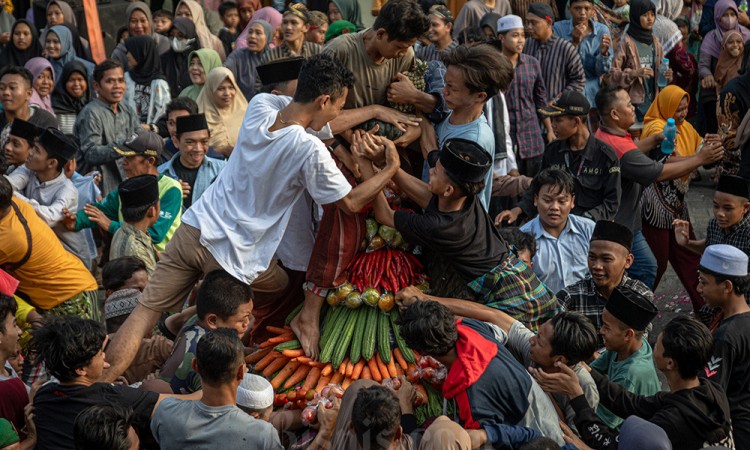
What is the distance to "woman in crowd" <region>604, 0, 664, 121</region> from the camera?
1016 centimetres

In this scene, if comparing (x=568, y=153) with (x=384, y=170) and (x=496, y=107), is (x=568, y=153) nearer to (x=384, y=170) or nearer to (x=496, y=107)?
(x=496, y=107)

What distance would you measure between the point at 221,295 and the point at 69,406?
2.92 feet

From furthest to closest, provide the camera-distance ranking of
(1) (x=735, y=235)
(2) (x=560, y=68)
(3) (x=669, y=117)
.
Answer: (2) (x=560, y=68) → (3) (x=669, y=117) → (1) (x=735, y=235)

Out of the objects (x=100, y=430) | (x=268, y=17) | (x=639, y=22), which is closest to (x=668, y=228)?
(x=639, y=22)

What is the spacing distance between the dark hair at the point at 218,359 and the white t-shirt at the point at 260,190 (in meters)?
0.79

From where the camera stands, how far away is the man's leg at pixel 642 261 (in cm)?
732

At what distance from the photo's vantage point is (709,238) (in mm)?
6867

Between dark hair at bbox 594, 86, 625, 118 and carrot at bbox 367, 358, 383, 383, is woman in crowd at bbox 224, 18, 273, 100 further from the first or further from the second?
carrot at bbox 367, 358, 383, 383

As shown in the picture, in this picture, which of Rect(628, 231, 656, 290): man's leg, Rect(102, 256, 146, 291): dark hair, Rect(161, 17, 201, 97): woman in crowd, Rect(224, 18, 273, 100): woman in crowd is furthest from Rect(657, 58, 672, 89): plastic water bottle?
Rect(102, 256, 146, 291): dark hair

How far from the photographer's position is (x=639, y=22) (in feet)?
34.1

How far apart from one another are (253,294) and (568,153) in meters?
2.81

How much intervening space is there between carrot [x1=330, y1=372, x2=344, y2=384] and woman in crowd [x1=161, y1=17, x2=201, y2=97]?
639 centimetres

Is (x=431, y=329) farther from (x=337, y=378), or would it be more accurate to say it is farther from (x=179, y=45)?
(x=179, y=45)

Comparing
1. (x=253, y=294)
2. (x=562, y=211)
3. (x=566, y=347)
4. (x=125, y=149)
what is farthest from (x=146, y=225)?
(x=566, y=347)
